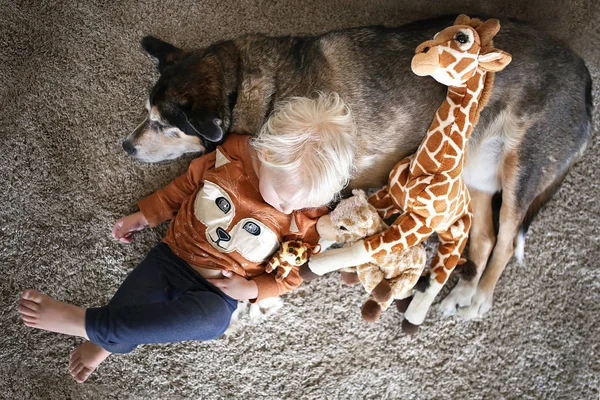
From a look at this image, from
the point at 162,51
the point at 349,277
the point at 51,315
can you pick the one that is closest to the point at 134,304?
the point at 51,315

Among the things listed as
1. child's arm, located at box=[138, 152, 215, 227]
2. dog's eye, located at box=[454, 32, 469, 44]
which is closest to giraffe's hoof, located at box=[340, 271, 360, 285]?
child's arm, located at box=[138, 152, 215, 227]

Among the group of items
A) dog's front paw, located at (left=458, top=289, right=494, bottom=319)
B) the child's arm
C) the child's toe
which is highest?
the child's arm

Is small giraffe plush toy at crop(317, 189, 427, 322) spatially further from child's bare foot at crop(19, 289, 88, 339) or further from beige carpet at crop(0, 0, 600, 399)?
child's bare foot at crop(19, 289, 88, 339)

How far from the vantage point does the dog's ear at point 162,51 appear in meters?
1.89

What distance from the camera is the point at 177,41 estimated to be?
6.85ft

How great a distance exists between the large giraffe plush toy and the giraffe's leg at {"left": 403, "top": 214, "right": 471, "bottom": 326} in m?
0.01

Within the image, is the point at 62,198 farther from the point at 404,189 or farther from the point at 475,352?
the point at 475,352

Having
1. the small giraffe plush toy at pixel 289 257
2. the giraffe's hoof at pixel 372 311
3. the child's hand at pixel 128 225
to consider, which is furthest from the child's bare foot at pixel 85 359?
the giraffe's hoof at pixel 372 311

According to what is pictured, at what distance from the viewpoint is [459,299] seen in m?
1.97

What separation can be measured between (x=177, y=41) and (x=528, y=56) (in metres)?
1.46

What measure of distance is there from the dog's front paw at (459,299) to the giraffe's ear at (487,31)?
1.00 m

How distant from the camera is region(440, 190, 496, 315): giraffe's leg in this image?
1.97 meters

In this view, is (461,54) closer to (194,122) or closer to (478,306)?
(194,122)

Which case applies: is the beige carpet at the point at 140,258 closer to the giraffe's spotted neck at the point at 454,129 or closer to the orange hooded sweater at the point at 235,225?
the orange hooded sweater at the point at 235,225
